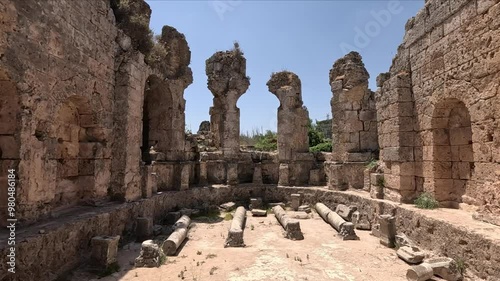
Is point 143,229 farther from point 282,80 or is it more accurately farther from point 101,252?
point 282,80

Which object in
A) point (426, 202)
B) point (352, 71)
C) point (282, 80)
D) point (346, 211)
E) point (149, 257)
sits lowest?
point (149, 257)

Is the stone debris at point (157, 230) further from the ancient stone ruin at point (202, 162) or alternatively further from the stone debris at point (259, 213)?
the stone debris at point (259, 213)

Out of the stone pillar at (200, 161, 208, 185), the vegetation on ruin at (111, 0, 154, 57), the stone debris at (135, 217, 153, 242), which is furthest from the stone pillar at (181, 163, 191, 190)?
the vegetation on ruin at (111, 0, 154, 57)

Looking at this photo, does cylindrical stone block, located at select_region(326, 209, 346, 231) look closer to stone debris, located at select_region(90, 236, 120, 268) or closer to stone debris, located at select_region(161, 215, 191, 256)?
stone debris, located at select_region(161, 215, 191, 256)

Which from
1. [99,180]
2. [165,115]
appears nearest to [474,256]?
[99,180]

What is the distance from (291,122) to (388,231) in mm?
6788

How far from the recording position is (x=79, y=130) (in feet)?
24.8

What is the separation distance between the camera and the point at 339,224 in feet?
27.1

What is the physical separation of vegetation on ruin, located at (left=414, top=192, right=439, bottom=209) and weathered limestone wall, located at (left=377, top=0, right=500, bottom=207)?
15 cm

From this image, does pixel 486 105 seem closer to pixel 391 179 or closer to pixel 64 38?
pixel 391 179

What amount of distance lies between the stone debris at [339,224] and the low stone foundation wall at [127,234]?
997 millimetres

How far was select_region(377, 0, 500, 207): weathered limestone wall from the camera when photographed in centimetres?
531

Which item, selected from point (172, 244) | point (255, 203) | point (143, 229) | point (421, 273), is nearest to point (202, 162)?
point (255, 203)

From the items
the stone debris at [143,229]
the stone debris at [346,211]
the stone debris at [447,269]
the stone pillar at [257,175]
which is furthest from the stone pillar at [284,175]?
the stone debris at [447,269]
